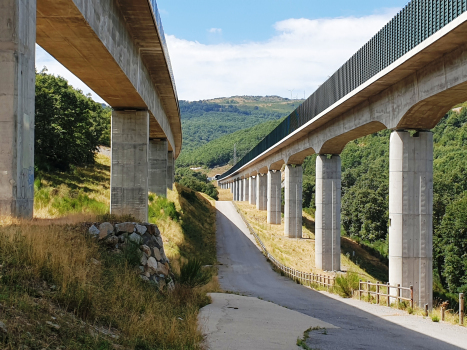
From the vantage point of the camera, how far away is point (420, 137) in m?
20.8

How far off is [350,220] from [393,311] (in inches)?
2166

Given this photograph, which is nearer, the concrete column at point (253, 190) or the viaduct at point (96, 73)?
the viaduct at point (96, 73)

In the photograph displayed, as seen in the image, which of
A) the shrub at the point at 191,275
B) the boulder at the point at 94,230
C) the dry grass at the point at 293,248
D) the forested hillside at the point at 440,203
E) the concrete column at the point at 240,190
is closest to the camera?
the boulder at the point at 94,230

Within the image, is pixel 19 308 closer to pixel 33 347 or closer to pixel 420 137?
pixel 33 347

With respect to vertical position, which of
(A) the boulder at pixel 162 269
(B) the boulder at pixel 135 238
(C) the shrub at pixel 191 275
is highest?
(B) the boulder at pixel 135 238

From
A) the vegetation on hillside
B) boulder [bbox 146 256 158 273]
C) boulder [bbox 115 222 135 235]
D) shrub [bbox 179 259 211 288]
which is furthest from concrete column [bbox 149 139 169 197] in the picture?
boulder [bbox 146 256 158 273]

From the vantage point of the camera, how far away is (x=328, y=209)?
3472 cm

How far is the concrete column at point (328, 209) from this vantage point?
34.7m

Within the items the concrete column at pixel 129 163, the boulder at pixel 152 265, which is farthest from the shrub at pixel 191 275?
the concrete column at pixel 129 163

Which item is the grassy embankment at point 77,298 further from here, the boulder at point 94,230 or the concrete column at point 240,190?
the concrete column at point 240,190

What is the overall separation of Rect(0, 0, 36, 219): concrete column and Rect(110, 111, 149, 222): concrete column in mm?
12218

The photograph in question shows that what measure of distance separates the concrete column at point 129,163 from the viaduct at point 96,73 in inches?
1.8

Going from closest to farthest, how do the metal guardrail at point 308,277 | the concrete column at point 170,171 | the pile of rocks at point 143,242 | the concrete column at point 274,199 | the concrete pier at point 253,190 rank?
the pile of rocks at point 143,242 < the metal guardrail at point 308,277 < the concrete column at point 170,171 < the concrete column at point 274,199 < the concrete pier at point 253,190

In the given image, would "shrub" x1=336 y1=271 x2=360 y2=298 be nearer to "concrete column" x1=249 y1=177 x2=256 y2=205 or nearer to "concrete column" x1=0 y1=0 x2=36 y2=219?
"concrete column" x1=0 y1=0 x2=36 y2=219
